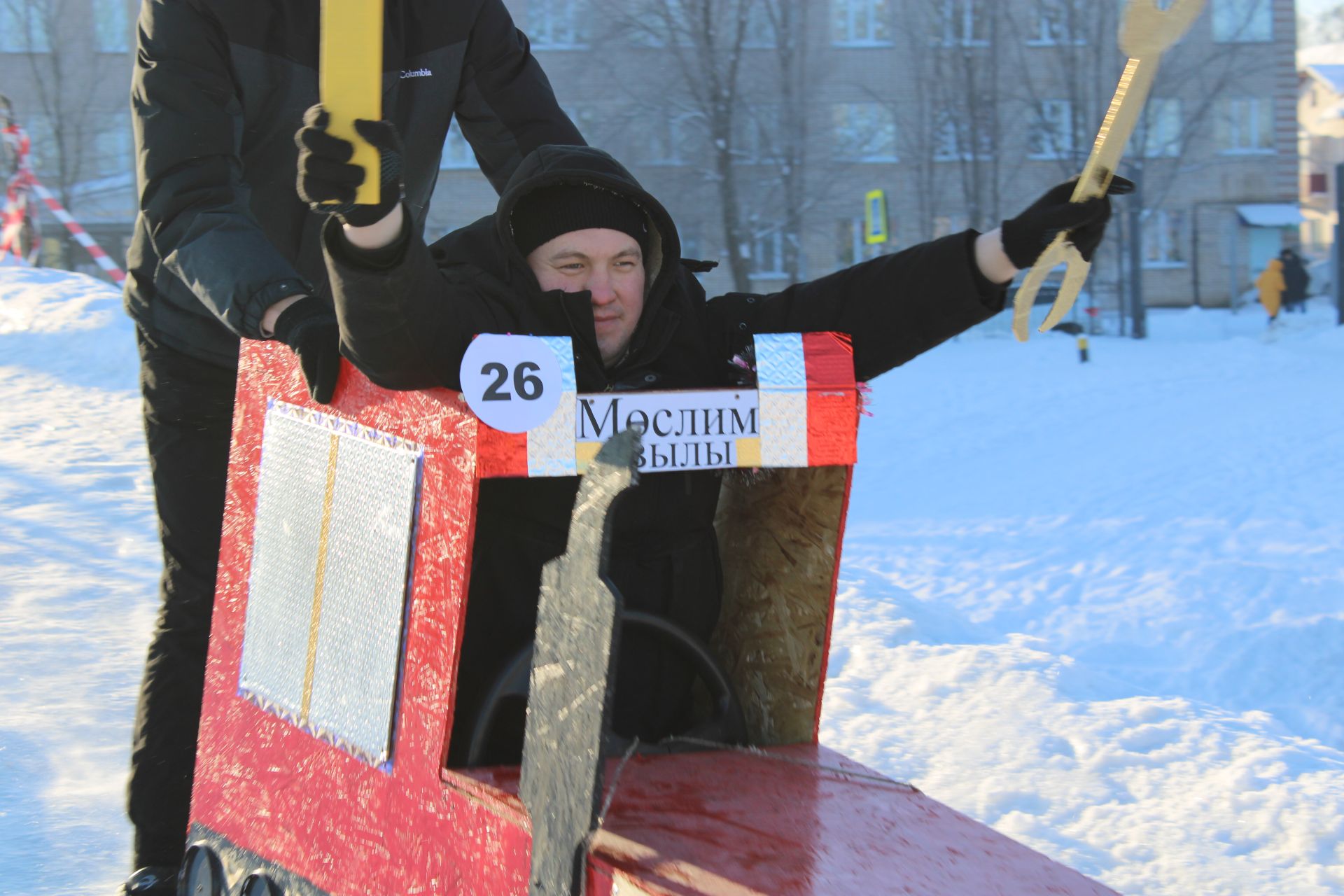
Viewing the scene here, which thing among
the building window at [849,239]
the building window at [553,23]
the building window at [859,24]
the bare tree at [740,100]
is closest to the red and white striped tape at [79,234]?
the bare tree at [740,100]

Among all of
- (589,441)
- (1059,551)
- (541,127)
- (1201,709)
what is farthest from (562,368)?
(1059,551)

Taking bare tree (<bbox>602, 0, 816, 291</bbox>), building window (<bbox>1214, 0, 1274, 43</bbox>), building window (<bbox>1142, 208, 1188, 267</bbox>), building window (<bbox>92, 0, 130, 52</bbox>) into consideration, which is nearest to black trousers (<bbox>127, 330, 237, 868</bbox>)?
bare tree (<bbox>602, 0, 816, 291</bbox>)

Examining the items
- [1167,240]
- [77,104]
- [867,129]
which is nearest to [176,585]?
[77,104]

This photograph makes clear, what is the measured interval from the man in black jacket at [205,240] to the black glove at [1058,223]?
33.7 inches

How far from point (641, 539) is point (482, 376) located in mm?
524

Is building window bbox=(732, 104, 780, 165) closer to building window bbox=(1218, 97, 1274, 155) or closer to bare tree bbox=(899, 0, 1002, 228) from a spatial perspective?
bare tree bbox=(899, 0, 1002, 228)

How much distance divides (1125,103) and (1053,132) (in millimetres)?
23229

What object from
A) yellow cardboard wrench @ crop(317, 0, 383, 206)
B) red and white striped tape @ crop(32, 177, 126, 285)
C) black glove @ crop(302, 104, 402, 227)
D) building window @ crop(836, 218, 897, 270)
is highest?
building window @ crop(836, 218, 897, 270)

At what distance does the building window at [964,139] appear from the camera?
25.7 meters

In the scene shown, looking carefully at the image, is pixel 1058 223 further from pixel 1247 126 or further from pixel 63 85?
pixel 1247 126

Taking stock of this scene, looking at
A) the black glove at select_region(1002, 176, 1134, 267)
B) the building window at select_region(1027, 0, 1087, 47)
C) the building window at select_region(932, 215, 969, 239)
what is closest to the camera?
the black glove at select_region(1002, 176, 1134, 267)

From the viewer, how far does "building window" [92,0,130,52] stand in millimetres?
26938

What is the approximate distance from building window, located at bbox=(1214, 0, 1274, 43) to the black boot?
3258 centimetres

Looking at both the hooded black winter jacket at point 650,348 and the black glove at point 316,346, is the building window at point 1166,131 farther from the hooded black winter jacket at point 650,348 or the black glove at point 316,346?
the black glove at point 316,346
